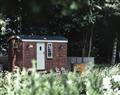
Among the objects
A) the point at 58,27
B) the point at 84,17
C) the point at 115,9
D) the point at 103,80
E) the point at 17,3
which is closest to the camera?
the point at 17,3

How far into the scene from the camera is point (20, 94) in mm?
6227

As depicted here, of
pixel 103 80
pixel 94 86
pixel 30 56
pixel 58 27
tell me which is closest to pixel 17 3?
pixel 94 86

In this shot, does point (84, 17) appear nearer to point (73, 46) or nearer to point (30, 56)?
point (73, 46)

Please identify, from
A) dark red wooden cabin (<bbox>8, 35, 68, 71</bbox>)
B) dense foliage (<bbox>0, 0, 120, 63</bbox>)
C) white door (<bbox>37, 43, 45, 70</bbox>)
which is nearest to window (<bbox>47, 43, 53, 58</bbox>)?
dark red wooden cabin (<bbox>8, 35, 68, 71</bbox>)

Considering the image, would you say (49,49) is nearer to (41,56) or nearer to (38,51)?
(41,56)

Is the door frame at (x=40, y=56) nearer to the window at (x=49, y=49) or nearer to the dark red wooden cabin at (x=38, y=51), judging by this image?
the dark red wooden cabin at (x=38, y=51)

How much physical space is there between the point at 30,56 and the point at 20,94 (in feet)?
66.2

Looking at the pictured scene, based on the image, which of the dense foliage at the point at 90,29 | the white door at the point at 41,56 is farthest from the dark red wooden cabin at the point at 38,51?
the dense foliage at the point at 90,29

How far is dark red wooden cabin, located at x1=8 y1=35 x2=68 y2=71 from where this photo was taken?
2614cm

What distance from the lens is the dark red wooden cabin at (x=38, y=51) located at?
2614cm

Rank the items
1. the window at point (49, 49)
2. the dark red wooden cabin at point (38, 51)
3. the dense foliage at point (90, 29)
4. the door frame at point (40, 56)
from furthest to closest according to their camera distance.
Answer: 1. the dense foliage at point (90, 29)
2. the window at point (49, 49)
3. the door frame at point (40, 56)
4. the dark red wooden cabin at point (38, 51)

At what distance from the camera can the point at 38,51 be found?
2697cm

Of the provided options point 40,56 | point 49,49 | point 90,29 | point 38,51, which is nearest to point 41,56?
point 40,56

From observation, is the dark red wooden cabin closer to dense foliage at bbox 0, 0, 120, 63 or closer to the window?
the window
